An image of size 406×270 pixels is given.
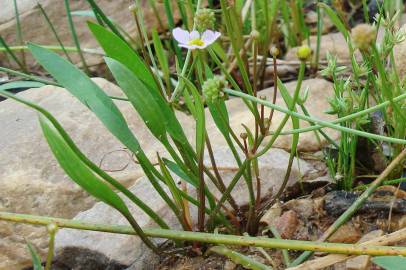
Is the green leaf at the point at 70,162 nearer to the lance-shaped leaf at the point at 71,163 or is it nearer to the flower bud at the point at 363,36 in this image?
the lance-shaped leaf at the point at 71,163

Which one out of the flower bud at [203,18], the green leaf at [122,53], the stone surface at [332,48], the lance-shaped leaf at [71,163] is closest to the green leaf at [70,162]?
the lance-shaped leaf at [71,163]

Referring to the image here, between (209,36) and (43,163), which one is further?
(43,163)

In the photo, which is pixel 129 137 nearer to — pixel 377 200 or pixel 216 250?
pixel 216 250

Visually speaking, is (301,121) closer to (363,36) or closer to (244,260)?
(244,260)

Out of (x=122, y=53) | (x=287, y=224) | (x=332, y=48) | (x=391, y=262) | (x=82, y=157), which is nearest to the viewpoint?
(x=391, y=262)

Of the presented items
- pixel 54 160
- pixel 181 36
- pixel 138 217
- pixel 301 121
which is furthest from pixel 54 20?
pixel 181 36

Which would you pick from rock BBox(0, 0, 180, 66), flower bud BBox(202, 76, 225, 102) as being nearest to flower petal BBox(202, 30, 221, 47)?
flower bud BBox(202, 76, 225, 102)

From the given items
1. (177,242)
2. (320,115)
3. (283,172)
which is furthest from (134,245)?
(320,115)
